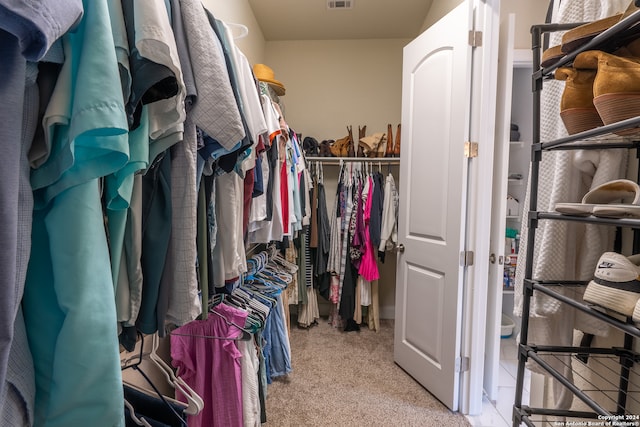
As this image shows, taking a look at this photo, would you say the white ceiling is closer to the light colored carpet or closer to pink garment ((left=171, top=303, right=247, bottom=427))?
pink garment ((left=171, top=303, right=247, bottom=427))

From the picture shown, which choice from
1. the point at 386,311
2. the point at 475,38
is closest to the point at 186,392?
the point at 475,38

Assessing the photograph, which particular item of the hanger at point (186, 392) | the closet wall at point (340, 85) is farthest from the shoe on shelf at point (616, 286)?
the closet wall at point (340, 85)

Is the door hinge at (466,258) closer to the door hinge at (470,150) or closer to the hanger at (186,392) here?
the door hinge at (470,150)

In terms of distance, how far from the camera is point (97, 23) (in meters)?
0.46

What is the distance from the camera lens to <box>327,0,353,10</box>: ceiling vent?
2.38 meters

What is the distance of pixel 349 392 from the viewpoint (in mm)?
1869

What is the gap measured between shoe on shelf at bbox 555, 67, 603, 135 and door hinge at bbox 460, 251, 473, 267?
100 centimetres

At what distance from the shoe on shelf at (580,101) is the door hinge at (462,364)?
4.54 ft

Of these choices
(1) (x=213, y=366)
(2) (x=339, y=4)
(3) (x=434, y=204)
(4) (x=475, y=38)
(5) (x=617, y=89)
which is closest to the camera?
(5) (x=617, y=89)

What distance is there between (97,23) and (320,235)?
2.31 metres

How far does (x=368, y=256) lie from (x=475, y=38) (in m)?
1.67

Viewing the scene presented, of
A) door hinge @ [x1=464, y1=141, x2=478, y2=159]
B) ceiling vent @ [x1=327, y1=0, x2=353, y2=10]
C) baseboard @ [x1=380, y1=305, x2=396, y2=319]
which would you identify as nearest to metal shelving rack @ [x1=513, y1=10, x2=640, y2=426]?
door hinge @ [x1=464, y1=141, x2=478, y2=159]

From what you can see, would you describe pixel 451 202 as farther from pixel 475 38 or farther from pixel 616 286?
pixel 616 286

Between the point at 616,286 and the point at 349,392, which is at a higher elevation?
the point at 616,286
